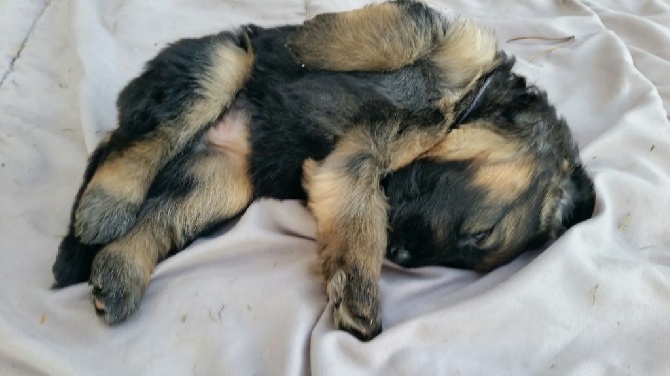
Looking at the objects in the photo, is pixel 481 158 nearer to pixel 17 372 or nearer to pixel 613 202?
pixel 613 202

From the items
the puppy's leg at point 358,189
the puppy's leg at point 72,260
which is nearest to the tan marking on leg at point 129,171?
the puppy's leg at point 72,260

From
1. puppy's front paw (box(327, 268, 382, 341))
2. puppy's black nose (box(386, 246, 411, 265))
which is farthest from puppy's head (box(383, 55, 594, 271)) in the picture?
puppy's front paw (box(327, 268, 382, 341))

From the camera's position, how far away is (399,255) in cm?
222

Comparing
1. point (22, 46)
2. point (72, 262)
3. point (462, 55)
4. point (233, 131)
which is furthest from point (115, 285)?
point (22, 46)

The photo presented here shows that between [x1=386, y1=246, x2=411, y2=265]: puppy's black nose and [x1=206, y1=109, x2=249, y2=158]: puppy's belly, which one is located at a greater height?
[x1=206, y1=109, x2=249, y2=158]: puppy's belly

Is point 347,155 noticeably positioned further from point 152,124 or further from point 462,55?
point 152,124

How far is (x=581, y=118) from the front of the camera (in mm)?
3014

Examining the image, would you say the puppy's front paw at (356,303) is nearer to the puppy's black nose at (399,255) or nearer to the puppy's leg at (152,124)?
the puppy's black nose at (399,255)

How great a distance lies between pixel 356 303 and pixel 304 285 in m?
0.25

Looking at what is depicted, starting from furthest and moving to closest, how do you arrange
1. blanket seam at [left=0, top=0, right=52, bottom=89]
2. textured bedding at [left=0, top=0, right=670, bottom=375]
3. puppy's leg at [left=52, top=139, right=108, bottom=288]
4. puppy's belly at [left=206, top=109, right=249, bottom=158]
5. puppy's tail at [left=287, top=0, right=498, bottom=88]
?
blanket seam at [left=0, top=0, right=52, bottom=89] < puppy's belly at [left=206, top=109, right=249, bottom=158] < puppy's tail at [left=287, top=0, right=498, bottom=88] < puppy's leg at [left=52, top=139, right=108, bottom=288] < textured bedding at [left=0, top=0, right=670, bottom=375]

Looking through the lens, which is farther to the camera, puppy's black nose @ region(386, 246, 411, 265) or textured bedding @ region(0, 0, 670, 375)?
puppy's black nose @ region(386, 246, 411, 265)

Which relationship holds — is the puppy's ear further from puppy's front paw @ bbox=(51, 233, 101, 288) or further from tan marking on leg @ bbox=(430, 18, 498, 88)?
puppy's front paw @ bbox=(51, 233, 101, 288)

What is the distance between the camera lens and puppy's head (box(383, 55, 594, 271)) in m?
2.15

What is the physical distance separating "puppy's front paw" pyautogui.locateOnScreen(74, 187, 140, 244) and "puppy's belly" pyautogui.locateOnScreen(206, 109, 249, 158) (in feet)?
1.52
